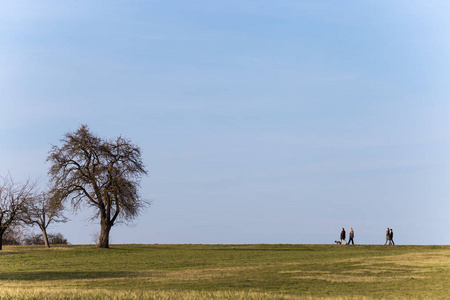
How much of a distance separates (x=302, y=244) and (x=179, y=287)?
3938 cm

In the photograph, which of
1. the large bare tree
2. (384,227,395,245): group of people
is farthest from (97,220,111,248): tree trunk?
(384,227,395,245): group of people

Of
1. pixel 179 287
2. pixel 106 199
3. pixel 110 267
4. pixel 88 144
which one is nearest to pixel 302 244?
pixel 106 199

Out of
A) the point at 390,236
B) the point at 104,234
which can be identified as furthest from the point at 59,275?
the point at 390,236

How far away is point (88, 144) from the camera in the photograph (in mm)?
54781

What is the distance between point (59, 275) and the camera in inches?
1204

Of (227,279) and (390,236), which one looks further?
(390,236)

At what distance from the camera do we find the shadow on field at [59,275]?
1145 inches

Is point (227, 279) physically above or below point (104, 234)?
below

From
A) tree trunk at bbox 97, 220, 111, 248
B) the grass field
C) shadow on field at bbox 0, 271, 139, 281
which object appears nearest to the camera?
the grass field

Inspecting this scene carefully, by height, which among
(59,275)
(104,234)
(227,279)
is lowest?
(59,275)

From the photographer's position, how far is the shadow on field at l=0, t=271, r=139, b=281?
29.1 meters

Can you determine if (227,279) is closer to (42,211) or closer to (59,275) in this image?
(59,275)

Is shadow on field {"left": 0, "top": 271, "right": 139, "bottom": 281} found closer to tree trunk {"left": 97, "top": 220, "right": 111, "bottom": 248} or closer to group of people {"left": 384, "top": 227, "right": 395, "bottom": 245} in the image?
tree trunk {"left": 97, "top": 220, "right": 111, "bottom": 248}

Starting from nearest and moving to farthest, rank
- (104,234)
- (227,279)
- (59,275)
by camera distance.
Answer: (227,279) → (59,275) → (104,234)
